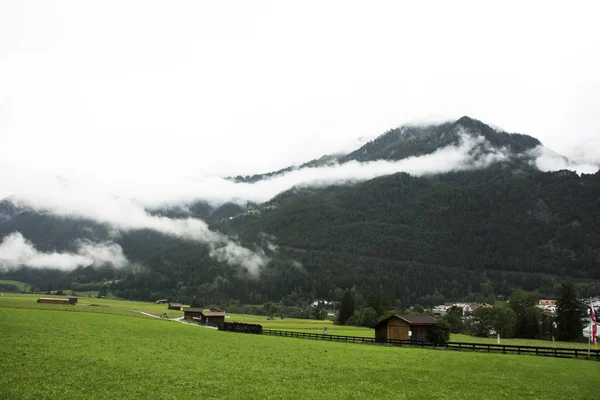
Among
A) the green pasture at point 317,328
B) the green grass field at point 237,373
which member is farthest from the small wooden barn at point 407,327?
the green grass field at point 237,373

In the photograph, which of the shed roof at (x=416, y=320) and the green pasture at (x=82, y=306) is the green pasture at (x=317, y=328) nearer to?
the shed roof at (x=416, y=320)

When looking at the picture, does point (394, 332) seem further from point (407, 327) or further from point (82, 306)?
point (82, 306)

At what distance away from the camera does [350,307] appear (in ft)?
389

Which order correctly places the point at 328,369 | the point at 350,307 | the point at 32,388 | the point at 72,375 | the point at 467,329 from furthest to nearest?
the point at 350,307
the point at 467,329
the point at 328,369
the point at 72,375
the point at 32,388

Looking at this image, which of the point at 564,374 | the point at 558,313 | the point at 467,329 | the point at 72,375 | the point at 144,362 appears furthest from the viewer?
the point at 467,329

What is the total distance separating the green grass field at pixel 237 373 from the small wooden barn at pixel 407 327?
22.7 meters

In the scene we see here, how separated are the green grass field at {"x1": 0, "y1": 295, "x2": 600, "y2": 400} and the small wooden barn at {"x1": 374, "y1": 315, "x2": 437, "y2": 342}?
22.7m

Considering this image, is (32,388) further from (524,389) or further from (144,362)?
(524,389)

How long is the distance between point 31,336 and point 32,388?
646 inches

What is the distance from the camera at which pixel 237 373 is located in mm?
24094

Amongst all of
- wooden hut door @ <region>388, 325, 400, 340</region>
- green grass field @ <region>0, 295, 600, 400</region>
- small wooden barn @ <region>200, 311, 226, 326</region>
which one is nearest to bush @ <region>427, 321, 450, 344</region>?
wooden hut door @ <region>388, 325, 400, 340</region>

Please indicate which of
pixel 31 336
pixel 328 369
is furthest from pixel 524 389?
pixel 31 336

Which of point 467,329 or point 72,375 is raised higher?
point 72,375

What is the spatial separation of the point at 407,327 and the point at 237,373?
4131 cm
